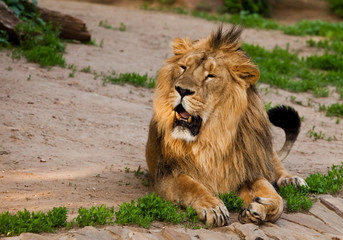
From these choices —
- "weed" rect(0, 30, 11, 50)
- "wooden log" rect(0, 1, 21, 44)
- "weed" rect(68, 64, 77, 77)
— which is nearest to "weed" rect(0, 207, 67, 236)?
"weed" rect(68, 64, 77, 77)

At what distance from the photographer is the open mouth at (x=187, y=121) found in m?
4.86

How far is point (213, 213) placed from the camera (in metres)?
4.52

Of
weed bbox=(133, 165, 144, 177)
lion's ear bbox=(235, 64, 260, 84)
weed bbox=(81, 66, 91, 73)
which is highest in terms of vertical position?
lion's ear bbox=(235, 64, 260, 84)

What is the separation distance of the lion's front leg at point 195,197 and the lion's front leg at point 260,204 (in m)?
0.17

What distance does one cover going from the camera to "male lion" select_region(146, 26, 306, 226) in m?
4.82

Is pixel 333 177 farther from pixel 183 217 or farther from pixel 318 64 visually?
pixel 318 64

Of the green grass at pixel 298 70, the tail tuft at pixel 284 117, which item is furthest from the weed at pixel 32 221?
the green grass at pixel 298 70

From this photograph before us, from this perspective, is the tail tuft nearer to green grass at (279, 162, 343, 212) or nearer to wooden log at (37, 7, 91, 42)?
green grass at (279, 162, 343, 212)

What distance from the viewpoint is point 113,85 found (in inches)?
353

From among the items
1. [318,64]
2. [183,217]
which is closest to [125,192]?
[183,217]

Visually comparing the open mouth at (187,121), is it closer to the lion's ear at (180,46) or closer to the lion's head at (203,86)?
the lion's head at (203,86)

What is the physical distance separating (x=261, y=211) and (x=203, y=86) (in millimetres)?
1106

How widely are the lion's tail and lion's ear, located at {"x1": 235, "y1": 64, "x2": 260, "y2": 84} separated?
1.25 m

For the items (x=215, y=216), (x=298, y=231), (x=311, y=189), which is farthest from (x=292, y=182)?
(x=215, y=216)
